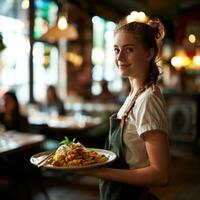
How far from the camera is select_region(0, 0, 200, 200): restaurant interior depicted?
14.5 ft

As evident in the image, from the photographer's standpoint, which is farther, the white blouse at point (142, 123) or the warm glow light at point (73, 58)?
the warm glow light at point (73, 58)

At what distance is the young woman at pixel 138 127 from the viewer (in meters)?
1.29

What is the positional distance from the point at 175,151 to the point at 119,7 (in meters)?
4.58

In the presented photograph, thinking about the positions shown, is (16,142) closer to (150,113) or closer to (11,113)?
(11,113)

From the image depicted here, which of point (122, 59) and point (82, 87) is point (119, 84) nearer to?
point (82, 87)

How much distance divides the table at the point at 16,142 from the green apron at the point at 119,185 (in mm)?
1883

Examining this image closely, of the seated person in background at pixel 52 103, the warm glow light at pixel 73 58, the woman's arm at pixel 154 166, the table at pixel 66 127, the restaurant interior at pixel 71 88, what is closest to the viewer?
the woman's arm at pixel 154 166

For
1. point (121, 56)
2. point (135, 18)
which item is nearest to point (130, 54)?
point (121, 56)

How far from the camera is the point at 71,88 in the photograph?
368 inches

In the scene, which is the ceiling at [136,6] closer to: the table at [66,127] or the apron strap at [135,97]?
the table at [66,127]

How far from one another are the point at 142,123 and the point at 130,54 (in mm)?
284

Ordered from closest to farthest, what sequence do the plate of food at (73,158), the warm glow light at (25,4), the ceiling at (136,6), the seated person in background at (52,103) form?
the plate of food at (73,158) < the seated person in background at (52,103) < the warm glow light at (25,4) < the ceiling at (136,6)

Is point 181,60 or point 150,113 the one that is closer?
point 150,113

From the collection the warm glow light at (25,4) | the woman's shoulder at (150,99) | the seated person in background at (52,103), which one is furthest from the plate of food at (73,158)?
the warm glow light at (25,4)
